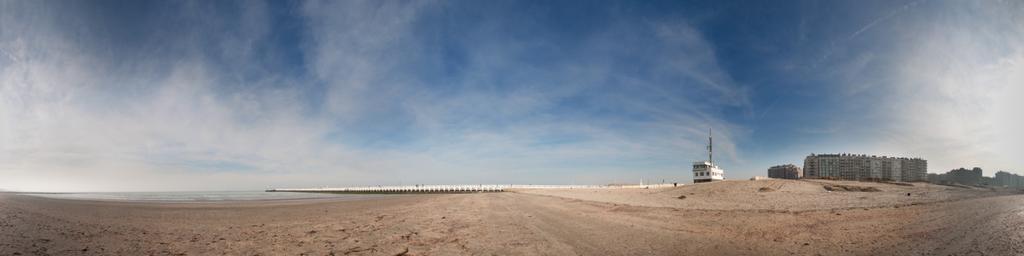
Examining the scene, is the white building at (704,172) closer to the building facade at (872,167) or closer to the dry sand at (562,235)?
the building facade at (872,167)

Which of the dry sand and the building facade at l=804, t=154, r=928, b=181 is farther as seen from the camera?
the building facade at l=804, t=154, r=928, b=181

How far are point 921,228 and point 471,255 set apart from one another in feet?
36.2

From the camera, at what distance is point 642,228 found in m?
11.6

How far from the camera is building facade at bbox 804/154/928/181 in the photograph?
75.4 m

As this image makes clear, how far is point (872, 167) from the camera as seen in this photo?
7862 centimetres

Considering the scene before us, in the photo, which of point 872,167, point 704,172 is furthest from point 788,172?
point 704,172

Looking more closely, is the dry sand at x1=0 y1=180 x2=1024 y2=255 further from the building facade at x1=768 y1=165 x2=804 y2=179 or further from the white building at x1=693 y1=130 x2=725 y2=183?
the building facade at x1=768 y1=165 x2=804 y2=179

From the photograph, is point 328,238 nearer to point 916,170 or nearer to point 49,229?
point 49,229

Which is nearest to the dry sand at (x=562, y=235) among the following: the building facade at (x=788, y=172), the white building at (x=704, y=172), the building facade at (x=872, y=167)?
the white building at (x=704, y=172)

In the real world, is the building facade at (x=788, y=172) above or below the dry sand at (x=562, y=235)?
below

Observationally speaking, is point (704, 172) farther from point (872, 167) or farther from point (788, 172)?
point (788, 172)

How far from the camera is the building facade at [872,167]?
75.4 meters

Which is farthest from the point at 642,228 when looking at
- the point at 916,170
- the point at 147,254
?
the point at 916,170

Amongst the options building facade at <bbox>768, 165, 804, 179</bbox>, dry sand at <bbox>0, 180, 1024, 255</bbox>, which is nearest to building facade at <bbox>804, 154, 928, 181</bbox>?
building facade at <bbox>768, 165, 804, 179</bbox>
